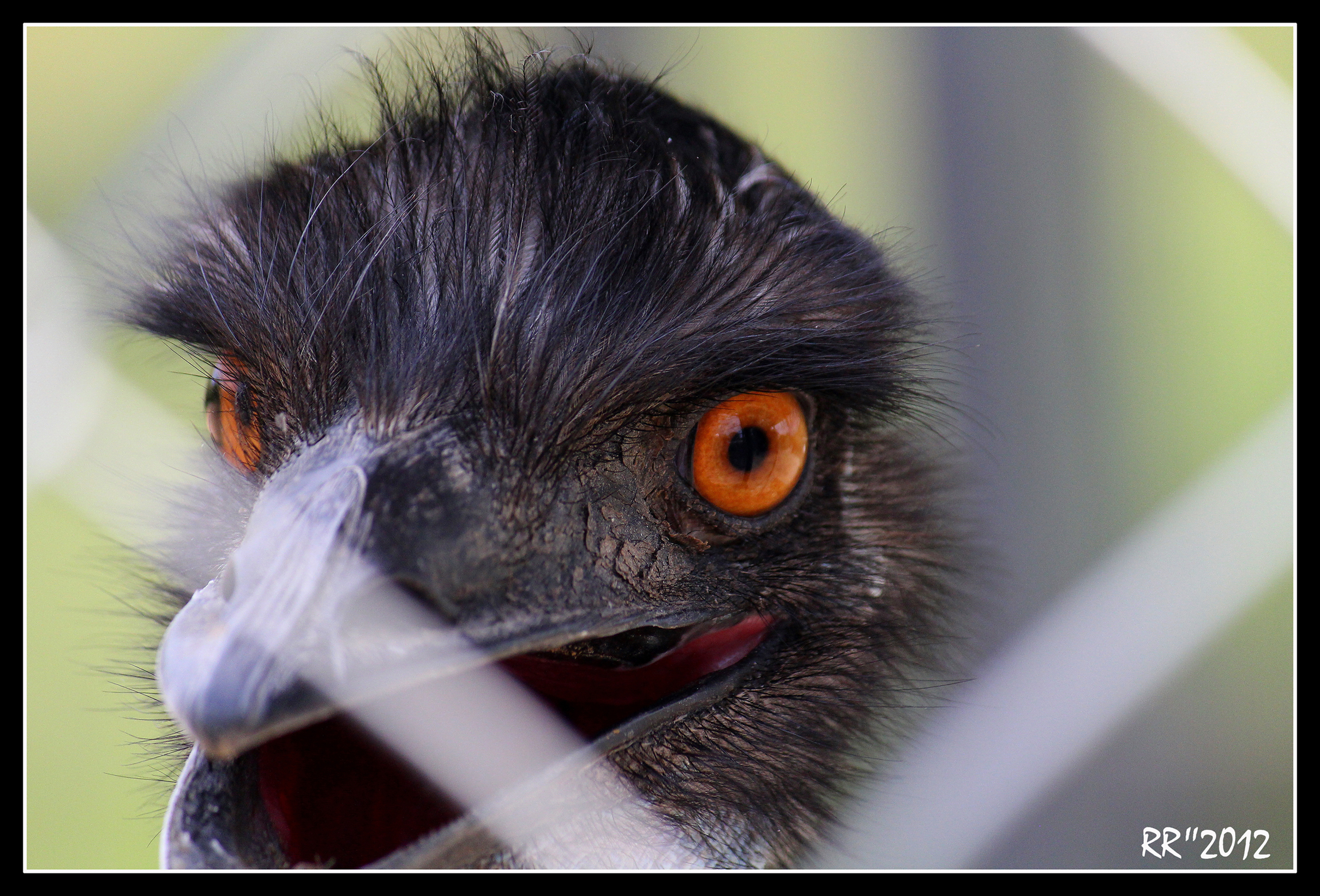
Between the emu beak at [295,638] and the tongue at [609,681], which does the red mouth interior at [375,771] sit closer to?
the tongue at [609,681]

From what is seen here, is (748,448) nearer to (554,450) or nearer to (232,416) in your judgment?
(554,450)

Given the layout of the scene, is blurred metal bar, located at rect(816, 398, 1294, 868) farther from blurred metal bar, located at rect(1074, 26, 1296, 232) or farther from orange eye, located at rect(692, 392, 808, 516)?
orange eye, located at rect(692, 392, 808, 516)

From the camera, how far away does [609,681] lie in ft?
3.70

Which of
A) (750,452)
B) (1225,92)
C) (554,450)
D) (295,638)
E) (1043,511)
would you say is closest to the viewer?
Answer: (295,638)

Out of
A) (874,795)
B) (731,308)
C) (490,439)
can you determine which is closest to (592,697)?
(490,439)

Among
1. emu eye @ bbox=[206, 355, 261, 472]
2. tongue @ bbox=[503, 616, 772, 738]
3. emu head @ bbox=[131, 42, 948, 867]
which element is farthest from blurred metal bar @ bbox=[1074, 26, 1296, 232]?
emu eye @ bbox=[206, 355, 261, 472]

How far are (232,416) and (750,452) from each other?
54 cm

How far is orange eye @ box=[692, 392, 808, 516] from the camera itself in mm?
1120

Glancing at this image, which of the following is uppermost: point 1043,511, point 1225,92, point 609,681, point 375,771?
point 1225,92

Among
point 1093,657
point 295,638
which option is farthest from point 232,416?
point 1093,657

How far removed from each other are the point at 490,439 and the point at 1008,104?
42.8 inches

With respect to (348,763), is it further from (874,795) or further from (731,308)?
(874,795)

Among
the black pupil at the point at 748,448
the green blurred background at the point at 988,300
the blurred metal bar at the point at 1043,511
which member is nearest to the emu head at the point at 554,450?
the black pupil at the point at 748,448

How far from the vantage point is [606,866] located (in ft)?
3.82
